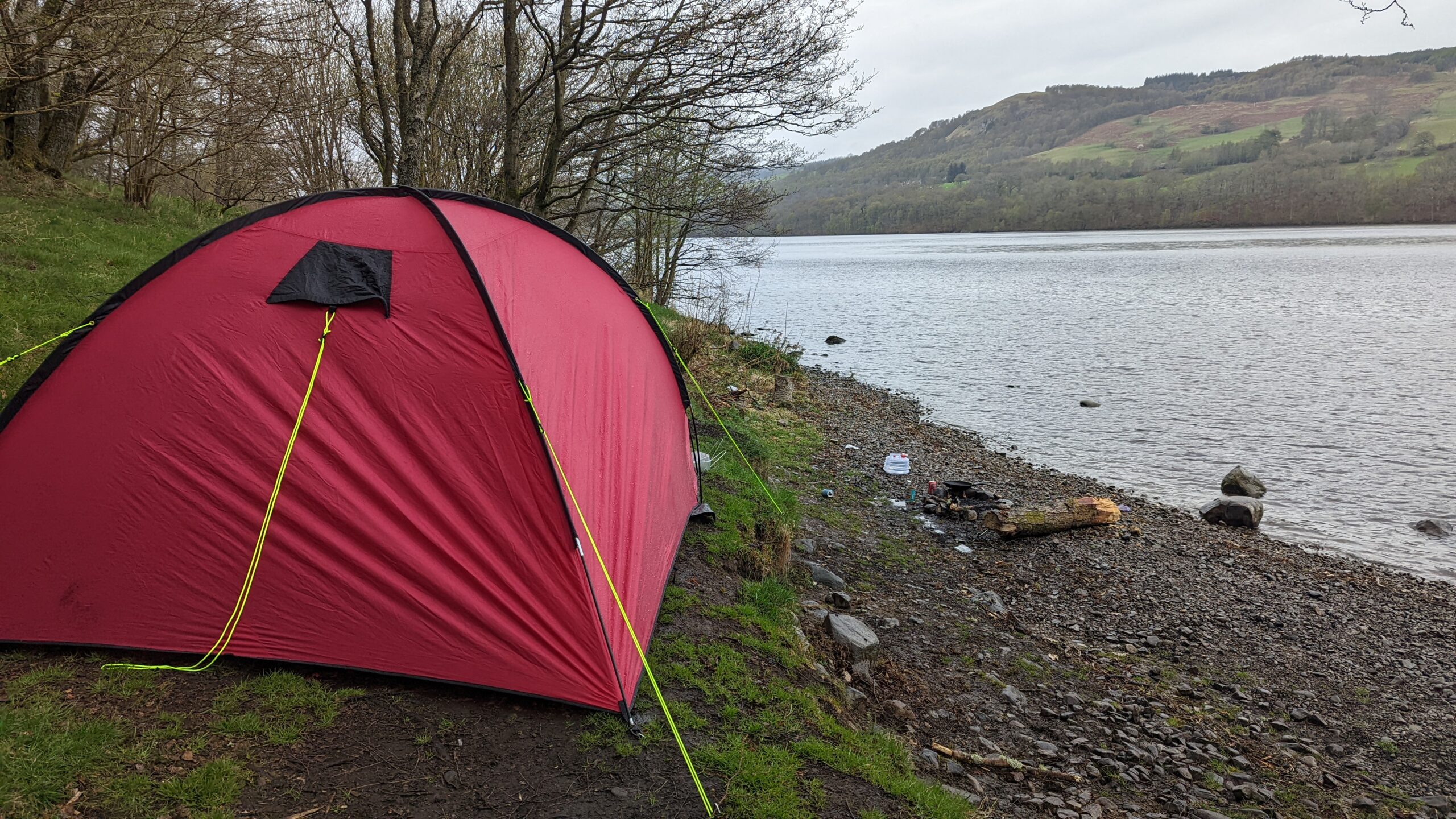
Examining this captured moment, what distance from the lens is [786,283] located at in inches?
1988

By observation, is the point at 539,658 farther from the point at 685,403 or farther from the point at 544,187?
the point at 544,187

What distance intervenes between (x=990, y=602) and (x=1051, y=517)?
7.64 feet

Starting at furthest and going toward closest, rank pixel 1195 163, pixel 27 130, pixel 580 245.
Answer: pixel 1195 163 < pixel 27 130 < pixel 580 245

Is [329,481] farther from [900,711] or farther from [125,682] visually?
[900,711]

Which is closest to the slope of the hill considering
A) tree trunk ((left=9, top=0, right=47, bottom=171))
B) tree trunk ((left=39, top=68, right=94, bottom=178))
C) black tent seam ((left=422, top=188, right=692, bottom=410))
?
black tent seam ((left=422, top=188, right=692, bottom=410))

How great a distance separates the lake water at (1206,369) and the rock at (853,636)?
747cm

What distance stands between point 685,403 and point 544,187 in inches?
183

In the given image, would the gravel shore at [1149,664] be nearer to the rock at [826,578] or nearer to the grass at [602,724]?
the rock at [826,578]

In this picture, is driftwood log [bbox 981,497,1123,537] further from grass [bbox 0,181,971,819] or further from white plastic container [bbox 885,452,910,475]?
grass [bbox 0,181,971,819]

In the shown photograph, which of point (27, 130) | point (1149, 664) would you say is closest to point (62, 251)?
point (27, 130)

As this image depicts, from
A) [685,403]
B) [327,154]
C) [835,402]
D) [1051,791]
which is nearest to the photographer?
[1051,791]

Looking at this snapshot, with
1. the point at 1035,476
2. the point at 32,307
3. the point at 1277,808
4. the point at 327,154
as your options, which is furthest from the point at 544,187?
the point at 1277,808

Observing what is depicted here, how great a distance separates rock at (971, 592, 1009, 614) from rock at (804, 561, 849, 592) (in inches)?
46.4

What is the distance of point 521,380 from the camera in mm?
4125
